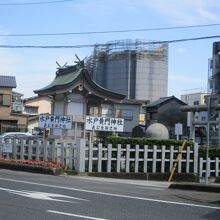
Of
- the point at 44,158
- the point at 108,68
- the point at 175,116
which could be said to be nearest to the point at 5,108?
the point at 108,68

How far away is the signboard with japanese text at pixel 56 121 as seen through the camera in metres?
24.8

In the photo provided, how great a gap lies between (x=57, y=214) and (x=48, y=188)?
4.85m

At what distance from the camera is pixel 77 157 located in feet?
71.8

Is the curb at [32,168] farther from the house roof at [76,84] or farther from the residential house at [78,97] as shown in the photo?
the house roof at [76,84]

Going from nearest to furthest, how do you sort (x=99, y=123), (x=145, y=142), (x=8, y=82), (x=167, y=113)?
(x=145, y=142)
(x=99, y=123)
(x=8, y=82)
(x=167, y=113)

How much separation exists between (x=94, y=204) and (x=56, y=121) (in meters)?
13.8

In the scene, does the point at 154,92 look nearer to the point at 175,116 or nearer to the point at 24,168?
the point at 175,116

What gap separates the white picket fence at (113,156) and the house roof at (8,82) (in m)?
36.0

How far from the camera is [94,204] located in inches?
453

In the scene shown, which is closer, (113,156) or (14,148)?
(113,156)

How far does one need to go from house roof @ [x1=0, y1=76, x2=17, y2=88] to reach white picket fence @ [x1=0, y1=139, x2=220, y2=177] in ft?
118

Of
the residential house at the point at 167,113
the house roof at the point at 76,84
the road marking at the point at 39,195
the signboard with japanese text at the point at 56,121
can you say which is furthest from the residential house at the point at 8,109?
the road marking at the point at 39,195

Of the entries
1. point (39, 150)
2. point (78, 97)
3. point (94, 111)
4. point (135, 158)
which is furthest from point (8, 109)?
point (135, 158)

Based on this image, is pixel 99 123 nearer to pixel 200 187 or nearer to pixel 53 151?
pixel 53 151
